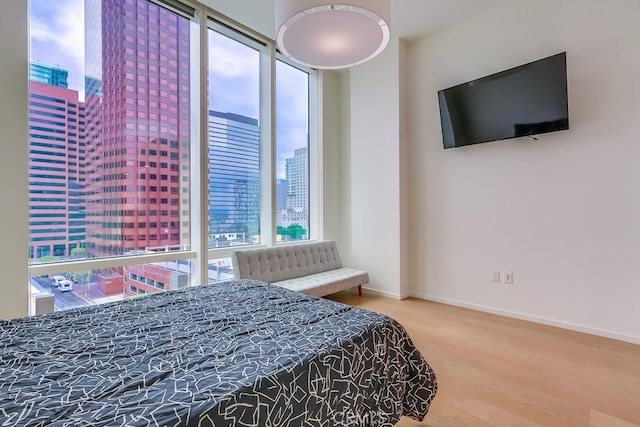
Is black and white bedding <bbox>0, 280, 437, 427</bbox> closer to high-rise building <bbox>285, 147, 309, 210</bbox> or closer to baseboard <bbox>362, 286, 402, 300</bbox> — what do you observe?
baseboard <bbox>362, 286, 402, 300</bbox>

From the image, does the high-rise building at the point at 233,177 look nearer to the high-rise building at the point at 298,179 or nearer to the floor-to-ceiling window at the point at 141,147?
the floor-to-ceiling window at the point at 141,147

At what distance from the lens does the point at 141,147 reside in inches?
122

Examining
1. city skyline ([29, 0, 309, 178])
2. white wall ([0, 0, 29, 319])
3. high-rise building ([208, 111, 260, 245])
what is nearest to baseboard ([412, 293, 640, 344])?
high-rise building ([208, 111, 260, 245])

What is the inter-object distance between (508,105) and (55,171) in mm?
4065

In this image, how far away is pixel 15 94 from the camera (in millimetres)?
2336

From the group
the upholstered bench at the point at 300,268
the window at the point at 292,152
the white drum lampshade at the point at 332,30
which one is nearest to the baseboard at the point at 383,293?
the upholstered bench at the point at 300,268

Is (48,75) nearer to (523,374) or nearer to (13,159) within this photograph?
(13,159)

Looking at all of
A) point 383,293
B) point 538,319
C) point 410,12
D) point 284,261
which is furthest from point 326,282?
point 410,12

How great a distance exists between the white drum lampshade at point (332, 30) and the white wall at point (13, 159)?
6.72 feet

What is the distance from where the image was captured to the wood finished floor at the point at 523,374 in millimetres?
1689

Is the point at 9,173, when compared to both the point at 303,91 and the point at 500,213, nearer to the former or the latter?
the point at 303,91

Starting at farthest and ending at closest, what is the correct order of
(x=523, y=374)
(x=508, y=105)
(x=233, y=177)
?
(x=233, y=177), (x=508, y=105), (x=523, y=374)

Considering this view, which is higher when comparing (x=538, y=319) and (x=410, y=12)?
(x=410, y=12)

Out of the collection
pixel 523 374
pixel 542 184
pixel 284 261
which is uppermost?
pixel 542 184
